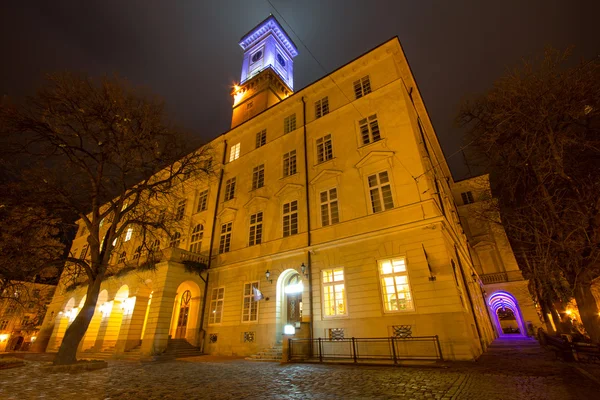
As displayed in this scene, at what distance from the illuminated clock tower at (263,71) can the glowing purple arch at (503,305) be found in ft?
105

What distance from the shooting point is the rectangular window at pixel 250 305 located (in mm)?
16594

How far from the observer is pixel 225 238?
67.4 feet

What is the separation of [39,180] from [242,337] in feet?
42.4

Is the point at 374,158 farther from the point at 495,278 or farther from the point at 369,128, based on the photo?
the point at 495,278

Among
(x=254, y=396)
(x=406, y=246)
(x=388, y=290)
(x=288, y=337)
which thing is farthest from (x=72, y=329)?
(x=406, y=246)

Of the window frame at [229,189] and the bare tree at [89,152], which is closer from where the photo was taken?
the bare tree at [89,152]

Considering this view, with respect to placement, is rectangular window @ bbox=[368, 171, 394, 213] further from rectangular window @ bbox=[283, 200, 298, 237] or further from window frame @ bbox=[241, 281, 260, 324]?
window frame @ bbox=[241, 281, 260, 324]

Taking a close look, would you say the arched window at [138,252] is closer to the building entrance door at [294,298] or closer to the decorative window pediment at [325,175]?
the building entrance door at [294,298]

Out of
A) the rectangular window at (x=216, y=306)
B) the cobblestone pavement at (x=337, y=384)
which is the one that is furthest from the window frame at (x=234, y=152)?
the cobblestone pavement at (x=337, y=384)

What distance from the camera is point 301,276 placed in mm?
15250

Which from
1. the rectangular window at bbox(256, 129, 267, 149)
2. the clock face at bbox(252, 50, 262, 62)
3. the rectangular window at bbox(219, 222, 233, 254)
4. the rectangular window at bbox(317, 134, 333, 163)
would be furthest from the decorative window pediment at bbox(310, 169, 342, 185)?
the clock face at bbox(252, 50, 262, 62)

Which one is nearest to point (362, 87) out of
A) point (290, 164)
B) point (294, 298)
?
point (290, 164)

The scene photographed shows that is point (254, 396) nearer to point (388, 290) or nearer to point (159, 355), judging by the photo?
point (388, 290)

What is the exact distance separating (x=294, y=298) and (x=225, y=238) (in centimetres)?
746
